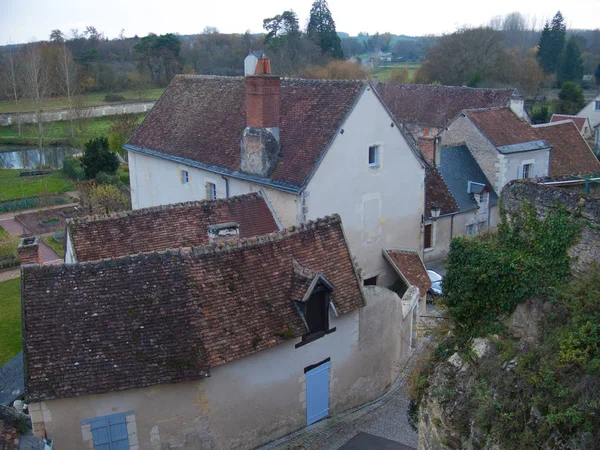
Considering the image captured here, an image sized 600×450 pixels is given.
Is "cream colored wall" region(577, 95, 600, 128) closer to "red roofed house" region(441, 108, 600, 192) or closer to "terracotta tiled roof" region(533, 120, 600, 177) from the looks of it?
"terracotta tiled roof" region(533, 120, 600, 177)

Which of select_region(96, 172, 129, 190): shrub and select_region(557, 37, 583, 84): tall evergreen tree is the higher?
select_region(557, 37, 583, 84): tall evergreen tree

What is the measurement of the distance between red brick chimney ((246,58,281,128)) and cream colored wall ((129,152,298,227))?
2003 millimetres

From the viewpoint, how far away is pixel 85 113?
4969 cm

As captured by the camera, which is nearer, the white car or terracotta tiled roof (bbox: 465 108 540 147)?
the white car

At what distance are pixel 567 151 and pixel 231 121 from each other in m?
17.3

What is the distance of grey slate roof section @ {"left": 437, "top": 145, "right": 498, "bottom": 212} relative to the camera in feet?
81.9

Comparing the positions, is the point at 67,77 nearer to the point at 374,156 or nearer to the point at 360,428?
the point at 374,156

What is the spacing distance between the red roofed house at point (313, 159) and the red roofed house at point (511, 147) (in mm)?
7226

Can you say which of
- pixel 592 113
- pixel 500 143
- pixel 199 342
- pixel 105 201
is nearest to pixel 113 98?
pixel 105 201

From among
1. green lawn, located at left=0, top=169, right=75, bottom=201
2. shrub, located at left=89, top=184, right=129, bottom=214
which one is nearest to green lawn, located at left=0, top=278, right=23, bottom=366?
shrub, located at left=89, top=184, right=129, bottom=214

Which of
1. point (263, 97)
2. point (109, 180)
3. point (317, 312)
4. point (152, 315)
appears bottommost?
point (317, 312)

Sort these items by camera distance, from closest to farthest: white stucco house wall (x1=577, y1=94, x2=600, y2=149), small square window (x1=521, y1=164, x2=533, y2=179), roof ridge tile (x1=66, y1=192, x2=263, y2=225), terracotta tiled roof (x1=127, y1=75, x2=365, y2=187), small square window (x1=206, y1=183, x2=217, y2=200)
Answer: roof ridge tile (x1=66, y1=192, x2=263, y2=225), terracotta tiled roof (x1=127, y1=75, x2=365, y2=187), small square window (x1=206, y1=183, x2=217, y2=200), small square window (x1=521, y1=164, x2=533, y2=179), white stucco house wall (x1=577, y1=94, x2=600, y2=149)

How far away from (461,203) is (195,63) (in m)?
48.6

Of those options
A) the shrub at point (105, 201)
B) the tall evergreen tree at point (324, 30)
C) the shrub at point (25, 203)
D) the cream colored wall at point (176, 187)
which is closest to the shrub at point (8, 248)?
the shrub at point (105, 201)
